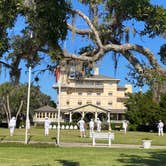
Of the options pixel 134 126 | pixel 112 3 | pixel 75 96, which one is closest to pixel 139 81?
pixel 112 3

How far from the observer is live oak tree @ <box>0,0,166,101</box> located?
9.95 meters

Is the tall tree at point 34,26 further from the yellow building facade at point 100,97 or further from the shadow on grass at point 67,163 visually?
the yellow building facade at point 100,97

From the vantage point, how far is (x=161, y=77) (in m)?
9.91

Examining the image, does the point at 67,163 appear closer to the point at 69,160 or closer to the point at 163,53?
the point at 69,160

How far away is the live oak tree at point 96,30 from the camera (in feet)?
32.6

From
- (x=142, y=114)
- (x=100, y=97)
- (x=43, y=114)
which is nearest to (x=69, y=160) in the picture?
(x=142, y=114)

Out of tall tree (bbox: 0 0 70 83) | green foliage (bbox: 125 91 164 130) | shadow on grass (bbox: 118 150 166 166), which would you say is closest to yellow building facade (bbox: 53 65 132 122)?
green foliage (bbox: 125 91 164 130)

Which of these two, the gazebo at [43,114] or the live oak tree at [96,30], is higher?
the gazebo at [43,114]

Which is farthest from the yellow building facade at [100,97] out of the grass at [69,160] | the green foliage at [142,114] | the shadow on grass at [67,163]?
the shadow on grass at [67,163]

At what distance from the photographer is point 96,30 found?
10.5m

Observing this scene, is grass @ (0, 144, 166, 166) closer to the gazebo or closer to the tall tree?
the tall tree

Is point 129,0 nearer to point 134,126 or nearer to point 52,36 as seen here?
point 52,36

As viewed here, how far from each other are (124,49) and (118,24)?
62cm

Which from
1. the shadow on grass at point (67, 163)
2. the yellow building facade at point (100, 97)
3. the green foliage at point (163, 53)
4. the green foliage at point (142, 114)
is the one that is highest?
the yellow building facade at point (100, 97)
